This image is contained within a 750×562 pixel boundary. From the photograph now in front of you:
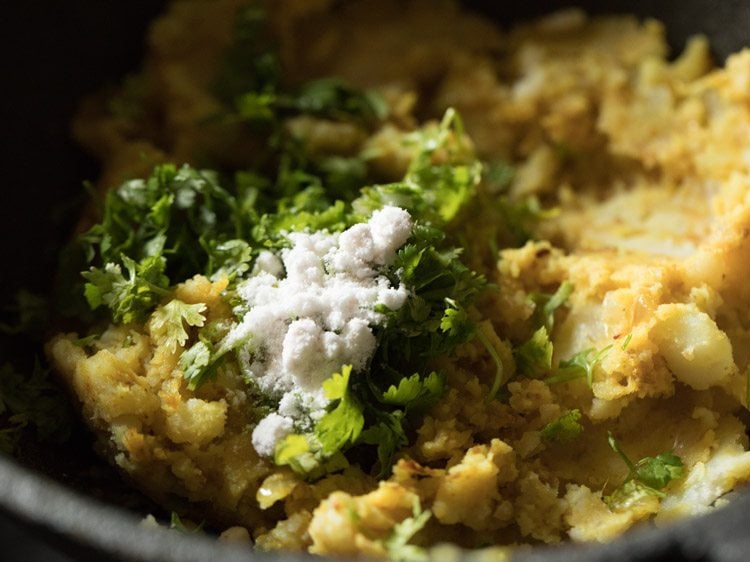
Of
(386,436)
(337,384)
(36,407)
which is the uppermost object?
(337,384)

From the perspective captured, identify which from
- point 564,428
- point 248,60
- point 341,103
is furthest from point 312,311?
point 248,60

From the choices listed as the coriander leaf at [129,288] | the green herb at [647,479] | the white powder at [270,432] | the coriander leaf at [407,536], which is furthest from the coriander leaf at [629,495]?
the coriander leaf at [129,288]

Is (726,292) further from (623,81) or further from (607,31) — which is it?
(607,31)

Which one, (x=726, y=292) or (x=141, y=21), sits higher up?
(x=141, y=21)

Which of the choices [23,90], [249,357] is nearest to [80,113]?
[23,90]

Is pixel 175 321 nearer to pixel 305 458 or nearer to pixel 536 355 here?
Result: pixel 305 458

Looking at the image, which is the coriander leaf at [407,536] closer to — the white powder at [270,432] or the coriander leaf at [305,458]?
the coriander leaf at [305,458]

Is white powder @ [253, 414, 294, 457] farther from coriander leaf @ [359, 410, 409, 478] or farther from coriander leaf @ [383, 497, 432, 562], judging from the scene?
coriander leaf @ [383, 497, 432, 562]
